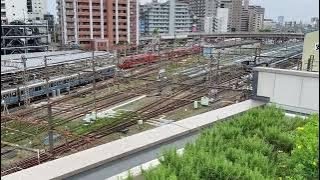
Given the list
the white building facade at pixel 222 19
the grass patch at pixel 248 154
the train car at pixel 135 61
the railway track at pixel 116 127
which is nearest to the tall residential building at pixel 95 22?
the train car at pixel 135 61

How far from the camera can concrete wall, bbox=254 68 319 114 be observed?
405cm

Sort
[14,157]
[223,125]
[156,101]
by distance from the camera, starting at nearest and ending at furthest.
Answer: [223,125], [14,157], [156,101]

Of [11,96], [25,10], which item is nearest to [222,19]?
[25,10]

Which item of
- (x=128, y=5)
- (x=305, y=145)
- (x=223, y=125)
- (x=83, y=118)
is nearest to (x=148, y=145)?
(x=223, y=125)

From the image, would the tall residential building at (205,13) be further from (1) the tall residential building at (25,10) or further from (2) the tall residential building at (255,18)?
(1) the tall residential building at (25,10)

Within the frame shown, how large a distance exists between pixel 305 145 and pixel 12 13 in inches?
1025

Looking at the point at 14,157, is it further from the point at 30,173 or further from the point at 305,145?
the point at 305,145

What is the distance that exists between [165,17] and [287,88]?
133ft

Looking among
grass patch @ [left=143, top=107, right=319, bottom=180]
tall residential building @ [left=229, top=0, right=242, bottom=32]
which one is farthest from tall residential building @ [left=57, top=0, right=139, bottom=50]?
grass patch @ [left=143, top=107, right=319, bottom=180]

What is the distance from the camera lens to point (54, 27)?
103ft

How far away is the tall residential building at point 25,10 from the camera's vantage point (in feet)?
78.5

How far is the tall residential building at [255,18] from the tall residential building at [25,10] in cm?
2855

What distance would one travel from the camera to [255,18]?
52875 mm

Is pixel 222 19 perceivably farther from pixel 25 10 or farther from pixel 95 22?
pixel 25 10
